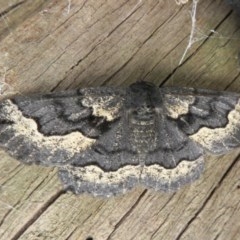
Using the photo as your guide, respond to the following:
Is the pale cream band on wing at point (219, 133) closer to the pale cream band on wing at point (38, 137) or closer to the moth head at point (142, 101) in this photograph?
the moth head at point (142, 101)

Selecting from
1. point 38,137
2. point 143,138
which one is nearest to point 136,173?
point 143,138

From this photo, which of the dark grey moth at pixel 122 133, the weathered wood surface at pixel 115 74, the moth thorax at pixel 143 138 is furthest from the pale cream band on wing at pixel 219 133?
the moth thorax at pixel 143 138

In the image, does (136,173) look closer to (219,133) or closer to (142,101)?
(142,101)

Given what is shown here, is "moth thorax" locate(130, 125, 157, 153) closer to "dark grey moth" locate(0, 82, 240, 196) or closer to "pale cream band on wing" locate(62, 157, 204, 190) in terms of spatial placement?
"dark grey moth" locate(0, 82, 240, 196)

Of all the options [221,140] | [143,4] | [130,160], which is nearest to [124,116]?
[130,160]

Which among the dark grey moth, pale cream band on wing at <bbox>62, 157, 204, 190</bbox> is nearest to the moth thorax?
the dark grey moth

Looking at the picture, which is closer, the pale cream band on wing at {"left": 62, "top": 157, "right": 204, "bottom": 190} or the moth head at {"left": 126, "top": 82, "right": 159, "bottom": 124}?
the pale cream band on wing at {"left": 62, "top": 157, "right": 204, "bottom": 190}
